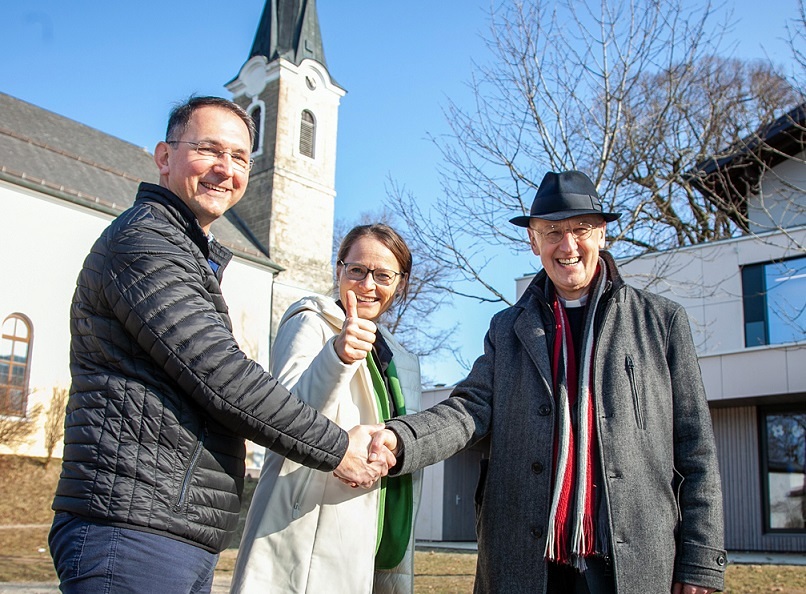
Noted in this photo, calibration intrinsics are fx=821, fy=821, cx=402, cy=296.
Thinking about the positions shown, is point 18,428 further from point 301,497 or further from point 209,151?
point 209,151

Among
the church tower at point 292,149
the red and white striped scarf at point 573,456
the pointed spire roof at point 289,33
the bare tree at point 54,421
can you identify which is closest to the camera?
Result: the red and white striped scarf at point 573,456

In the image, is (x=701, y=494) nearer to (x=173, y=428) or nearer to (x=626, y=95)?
(x=173, y=428)

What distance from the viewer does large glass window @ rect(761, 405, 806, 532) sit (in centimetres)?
1709

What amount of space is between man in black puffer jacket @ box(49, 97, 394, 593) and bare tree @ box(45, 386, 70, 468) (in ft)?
69.1

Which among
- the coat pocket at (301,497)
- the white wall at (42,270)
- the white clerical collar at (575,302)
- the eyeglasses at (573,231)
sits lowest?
the coat pocket at (301,497)

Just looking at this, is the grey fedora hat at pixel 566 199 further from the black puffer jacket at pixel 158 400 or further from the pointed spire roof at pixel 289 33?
the pointed spire roof at pixel 289 33

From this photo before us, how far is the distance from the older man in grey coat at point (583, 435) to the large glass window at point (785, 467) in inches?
632

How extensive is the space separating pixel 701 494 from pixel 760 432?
16.5 metres

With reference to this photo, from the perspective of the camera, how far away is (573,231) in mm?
3273

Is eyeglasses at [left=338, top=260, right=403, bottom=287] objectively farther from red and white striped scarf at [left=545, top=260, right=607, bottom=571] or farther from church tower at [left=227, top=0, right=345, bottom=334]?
church tower at [left=227, top=0, right=345, bottom=334]

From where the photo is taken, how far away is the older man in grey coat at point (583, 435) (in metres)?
2.86

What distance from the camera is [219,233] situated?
1216 inches

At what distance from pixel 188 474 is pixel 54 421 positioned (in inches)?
881

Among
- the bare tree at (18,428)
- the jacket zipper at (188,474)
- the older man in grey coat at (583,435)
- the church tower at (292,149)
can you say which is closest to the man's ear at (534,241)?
the older man in grey coat at (583,435)
